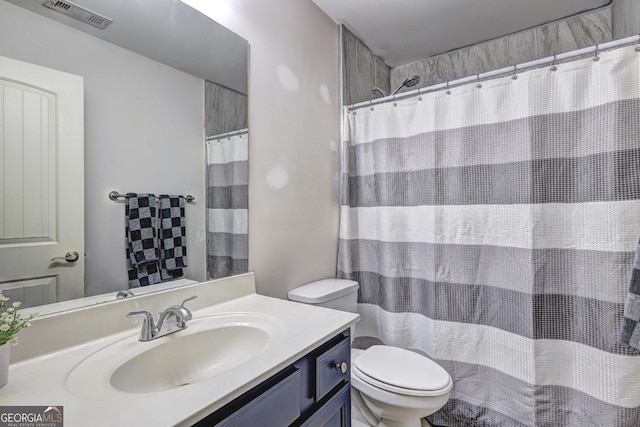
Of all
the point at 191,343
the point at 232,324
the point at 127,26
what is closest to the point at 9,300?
the point at 191,343

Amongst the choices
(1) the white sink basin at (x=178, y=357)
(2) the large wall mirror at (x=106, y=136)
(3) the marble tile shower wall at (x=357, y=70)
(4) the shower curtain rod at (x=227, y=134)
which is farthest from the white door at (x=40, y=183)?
(3) the marble tile shower wall at (x=357, y=70)

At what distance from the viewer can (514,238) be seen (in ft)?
4.95

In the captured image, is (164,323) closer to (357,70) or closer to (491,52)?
(357,70)

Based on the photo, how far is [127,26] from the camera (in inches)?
40.5

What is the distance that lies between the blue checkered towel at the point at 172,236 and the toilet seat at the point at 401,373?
0.91 m

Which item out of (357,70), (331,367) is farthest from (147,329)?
(357,70)

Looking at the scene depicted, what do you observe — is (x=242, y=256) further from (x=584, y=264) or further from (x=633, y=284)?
(x=584, y=264)

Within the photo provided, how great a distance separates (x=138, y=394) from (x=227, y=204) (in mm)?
813

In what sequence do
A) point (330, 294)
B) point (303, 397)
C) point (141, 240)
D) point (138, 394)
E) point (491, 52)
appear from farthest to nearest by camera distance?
point (491, 52)
point (330, 294)
point (141, 240)
point (303, 397)
point (138, 394)

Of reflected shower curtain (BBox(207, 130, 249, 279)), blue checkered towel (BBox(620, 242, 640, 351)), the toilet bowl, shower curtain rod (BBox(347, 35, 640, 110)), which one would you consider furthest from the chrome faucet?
shower curtain rod (BBox(347, 35, 640, 110))

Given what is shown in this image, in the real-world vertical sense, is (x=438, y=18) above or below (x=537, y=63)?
above

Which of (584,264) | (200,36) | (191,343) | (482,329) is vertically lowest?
(482,329)

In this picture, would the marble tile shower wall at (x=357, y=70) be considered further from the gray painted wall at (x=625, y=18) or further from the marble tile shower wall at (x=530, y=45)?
the gray painted wall at (x=625, y=18)

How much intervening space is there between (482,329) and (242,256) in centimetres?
124
